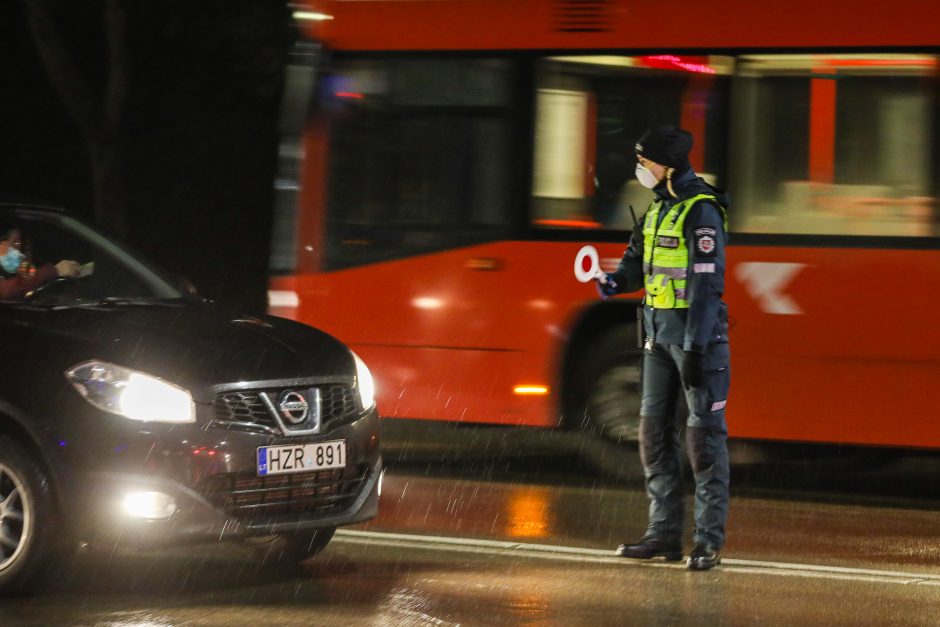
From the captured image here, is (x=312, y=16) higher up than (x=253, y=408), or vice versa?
(x=312, y=16)

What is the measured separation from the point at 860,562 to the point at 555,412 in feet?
9.46

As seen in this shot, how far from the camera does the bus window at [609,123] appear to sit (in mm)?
9898

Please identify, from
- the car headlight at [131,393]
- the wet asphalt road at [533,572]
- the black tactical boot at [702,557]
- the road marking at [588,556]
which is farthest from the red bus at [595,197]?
the car headlight at [131,393]

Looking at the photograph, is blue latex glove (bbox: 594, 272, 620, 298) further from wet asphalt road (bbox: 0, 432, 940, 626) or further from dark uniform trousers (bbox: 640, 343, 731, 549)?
wet asphalt road (bbox: 0, 432, 940, 626)

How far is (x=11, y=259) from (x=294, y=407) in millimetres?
1516

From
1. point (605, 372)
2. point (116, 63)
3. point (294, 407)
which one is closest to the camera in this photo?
point (294, 407)

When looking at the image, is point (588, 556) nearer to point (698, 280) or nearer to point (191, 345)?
point (698, 280)

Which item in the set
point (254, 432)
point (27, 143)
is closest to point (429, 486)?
point (254, 432)

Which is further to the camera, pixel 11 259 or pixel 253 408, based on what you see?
pixel 11 259

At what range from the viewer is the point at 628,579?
276 inches

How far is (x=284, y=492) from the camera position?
6.59 m

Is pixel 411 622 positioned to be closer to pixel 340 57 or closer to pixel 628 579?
pixel 628 579

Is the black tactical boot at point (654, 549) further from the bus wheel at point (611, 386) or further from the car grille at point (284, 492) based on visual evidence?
the bus wheel at point (611, 386)

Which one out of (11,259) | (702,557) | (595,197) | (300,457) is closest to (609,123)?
(595,197)
